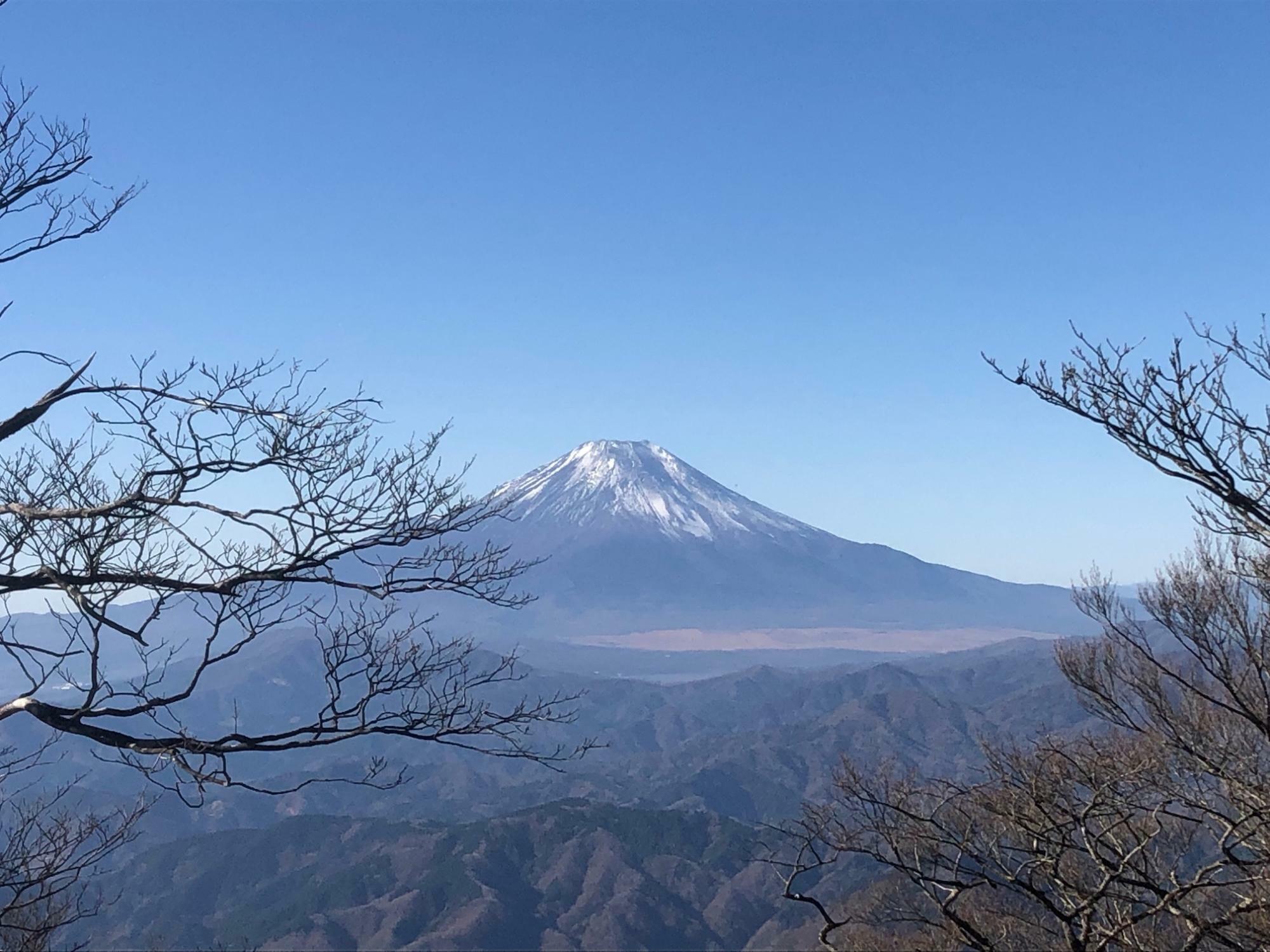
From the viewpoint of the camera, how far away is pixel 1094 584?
40.6ft

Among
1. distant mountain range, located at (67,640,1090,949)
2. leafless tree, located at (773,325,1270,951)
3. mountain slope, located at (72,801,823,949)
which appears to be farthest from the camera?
distant mountain range, located at (67,640,1090,949)

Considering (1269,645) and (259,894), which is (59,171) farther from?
(259,894)

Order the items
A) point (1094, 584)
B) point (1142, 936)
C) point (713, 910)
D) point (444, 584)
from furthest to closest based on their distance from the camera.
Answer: point (713, 910) < point (1094, 584) < point (1142, 936) < point (444, 584)

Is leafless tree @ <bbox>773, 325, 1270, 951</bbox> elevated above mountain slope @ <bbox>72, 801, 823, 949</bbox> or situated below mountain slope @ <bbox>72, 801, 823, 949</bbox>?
above

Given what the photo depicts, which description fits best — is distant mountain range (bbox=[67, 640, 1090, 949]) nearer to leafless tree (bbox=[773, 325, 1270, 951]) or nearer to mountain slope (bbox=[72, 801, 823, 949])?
mountain slope (bbox=[72, 801, 823, 949])

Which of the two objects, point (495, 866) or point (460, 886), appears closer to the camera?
point (460, 886)

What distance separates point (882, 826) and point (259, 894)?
110 m

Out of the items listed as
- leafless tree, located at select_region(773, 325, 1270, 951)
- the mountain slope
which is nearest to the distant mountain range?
the mountain slope

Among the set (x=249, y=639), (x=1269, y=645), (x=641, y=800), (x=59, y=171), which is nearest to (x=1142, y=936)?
(x=1269, y=645)


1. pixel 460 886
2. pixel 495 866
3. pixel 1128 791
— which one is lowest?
pixel 460 886

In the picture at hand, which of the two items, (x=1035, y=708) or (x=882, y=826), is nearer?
(x=882, y=826)

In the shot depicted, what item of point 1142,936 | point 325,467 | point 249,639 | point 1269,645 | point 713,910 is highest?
point 325,467

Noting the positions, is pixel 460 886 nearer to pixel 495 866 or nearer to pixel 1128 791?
pixel 495 866

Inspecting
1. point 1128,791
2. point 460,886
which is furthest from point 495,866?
point 1128,791
